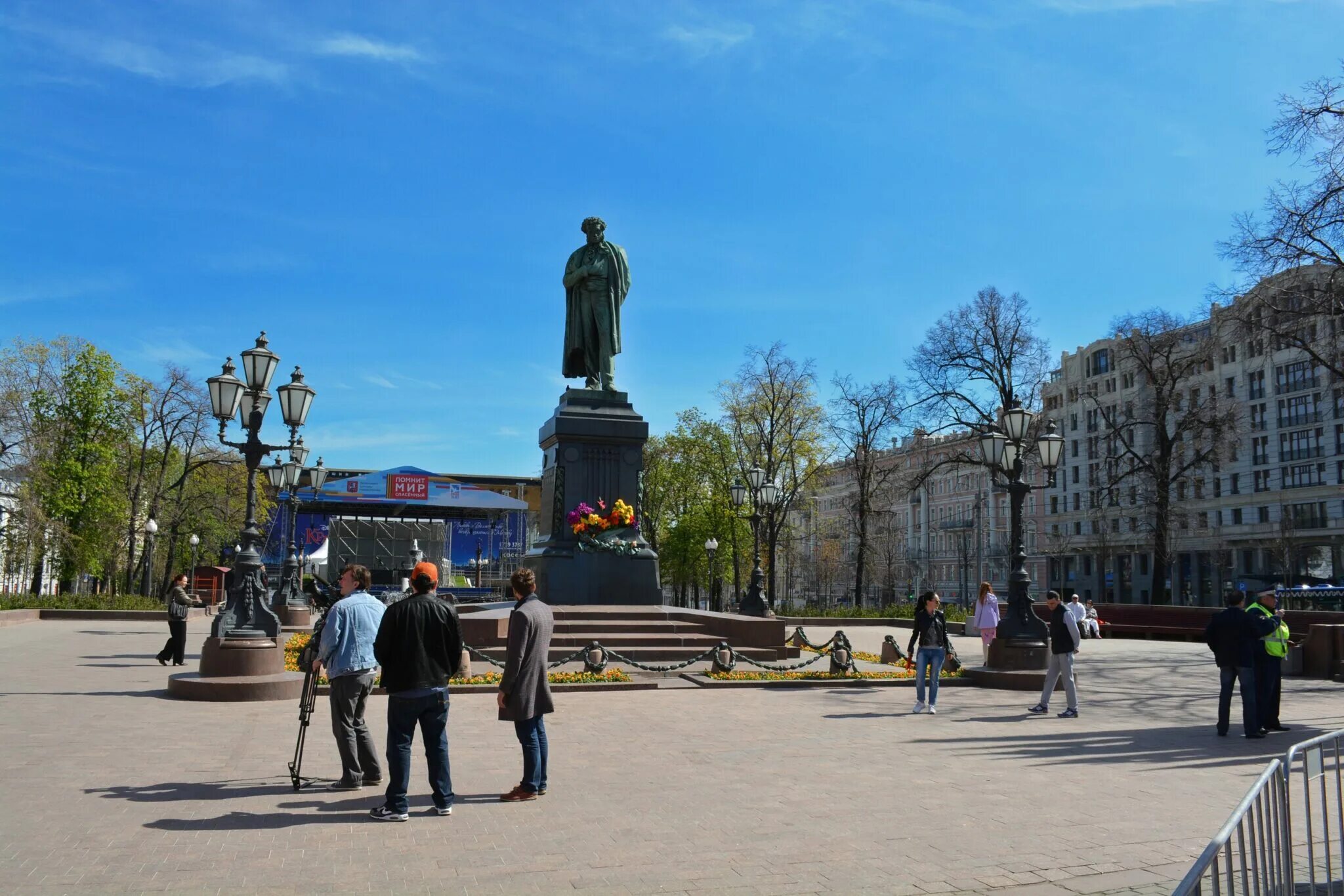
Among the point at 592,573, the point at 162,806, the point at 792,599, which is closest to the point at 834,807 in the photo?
the point at 162,806

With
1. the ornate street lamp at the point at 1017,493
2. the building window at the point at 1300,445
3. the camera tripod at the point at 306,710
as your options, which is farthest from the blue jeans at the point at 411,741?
the building window at the point at 1300,445

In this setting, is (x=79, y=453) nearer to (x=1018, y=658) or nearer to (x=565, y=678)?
(x=565, y=678)

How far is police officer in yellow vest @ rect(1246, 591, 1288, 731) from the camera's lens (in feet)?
38.2

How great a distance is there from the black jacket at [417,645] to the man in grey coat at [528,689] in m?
0.43

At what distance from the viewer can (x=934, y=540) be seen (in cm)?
10556

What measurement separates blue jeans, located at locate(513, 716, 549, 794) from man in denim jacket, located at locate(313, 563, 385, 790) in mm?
1213

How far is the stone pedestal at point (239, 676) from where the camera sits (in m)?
12.9

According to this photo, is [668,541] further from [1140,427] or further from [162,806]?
[162,806]

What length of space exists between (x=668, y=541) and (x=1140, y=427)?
41058 millimetres

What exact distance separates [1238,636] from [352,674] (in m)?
9.43

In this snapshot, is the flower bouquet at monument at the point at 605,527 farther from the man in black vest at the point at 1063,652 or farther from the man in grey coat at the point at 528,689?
the man in grey coat at the point at 528,689

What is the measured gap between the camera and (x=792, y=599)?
113750mm

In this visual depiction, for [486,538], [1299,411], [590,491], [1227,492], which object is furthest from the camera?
[1227,492]

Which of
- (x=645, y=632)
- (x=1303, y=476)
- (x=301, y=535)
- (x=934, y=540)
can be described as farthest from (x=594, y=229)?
(x=934, y=540)
